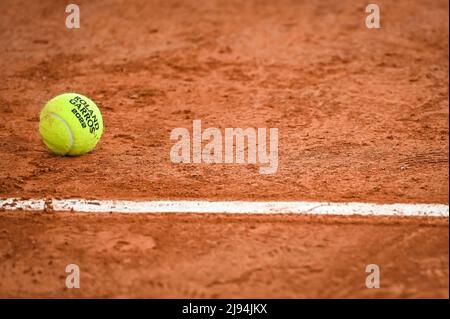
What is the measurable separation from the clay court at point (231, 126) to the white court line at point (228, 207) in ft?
0.24

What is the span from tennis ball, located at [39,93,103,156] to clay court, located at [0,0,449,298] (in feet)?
0.52

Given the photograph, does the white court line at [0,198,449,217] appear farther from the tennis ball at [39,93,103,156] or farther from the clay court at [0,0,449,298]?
the tennis ball at [39,93,103,156]

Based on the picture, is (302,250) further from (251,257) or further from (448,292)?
(448,292)

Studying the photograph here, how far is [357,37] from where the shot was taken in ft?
27.0

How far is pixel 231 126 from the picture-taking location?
19.8ft

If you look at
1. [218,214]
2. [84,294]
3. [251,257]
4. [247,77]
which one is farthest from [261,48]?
[84,294]

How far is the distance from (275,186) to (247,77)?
8.93ft

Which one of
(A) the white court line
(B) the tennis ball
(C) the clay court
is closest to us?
(C) the clay court

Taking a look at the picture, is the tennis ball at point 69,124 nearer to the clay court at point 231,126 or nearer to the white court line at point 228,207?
the clay court at point 231,126

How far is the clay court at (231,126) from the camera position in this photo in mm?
3707

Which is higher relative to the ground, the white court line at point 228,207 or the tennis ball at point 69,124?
the tennis ball at point 69,124

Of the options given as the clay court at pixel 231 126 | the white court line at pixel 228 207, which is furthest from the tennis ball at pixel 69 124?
the white court line at pixel 228 207

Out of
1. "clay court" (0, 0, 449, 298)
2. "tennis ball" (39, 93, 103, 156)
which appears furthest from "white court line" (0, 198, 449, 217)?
"tennis ball" (39, 93, 103, 156)

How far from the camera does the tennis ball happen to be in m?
5.09
